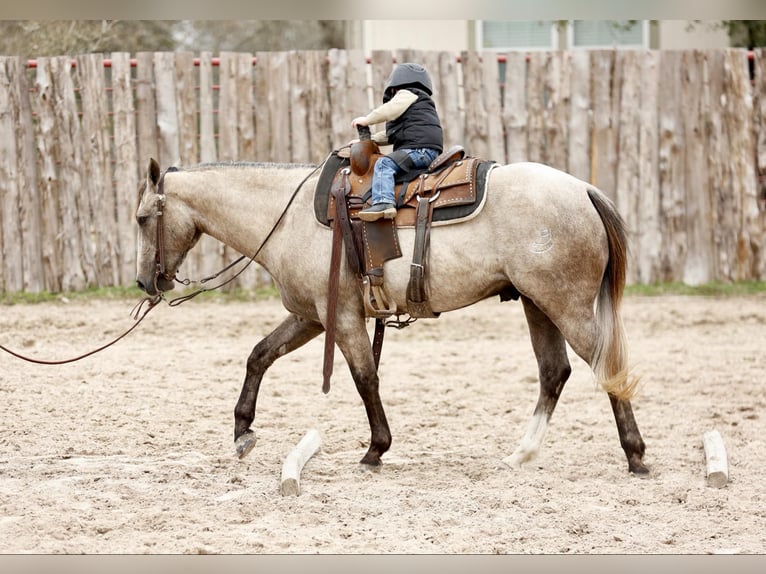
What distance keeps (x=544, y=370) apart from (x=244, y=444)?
1791 mm

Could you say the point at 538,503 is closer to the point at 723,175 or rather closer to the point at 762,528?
the point at 762,528

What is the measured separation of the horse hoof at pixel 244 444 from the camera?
19.4 ft

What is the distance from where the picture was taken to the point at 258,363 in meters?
5.98

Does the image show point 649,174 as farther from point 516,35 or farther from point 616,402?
point 616,402

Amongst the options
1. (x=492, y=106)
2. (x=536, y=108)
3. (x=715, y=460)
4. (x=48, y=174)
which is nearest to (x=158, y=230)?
(x=715, y=460)

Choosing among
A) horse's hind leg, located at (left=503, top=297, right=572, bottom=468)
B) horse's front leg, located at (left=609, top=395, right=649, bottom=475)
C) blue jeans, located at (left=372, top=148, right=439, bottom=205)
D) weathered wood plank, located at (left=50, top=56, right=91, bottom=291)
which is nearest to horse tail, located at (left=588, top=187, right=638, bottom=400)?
horse's front leg, located at (left=609, top=395, right=649, bottom=475)

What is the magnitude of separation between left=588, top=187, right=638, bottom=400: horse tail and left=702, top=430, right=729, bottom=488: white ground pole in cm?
59

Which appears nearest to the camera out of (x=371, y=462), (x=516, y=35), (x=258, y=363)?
(x=371, y=462)

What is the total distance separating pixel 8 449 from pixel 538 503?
3223mm

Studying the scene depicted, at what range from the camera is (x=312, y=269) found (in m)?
5.68

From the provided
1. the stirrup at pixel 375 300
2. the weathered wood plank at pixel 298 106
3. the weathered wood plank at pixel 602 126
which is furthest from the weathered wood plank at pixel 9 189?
the stirrup at pixel 375 300

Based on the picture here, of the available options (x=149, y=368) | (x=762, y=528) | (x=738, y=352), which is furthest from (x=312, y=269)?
(x=738, y=352)

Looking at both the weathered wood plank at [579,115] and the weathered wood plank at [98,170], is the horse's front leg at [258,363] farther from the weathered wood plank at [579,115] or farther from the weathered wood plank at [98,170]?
the weathered wood plank at [579,115]

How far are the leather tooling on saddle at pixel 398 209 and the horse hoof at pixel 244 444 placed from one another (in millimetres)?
1040
